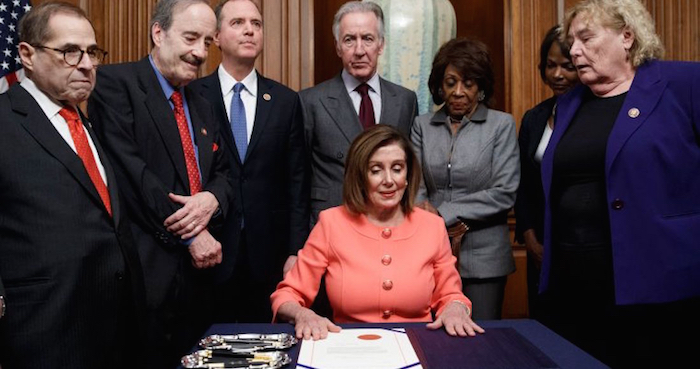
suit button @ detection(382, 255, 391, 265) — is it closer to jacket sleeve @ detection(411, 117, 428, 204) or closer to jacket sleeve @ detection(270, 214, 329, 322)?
jacket sleeve @ detection(270, 214, 329, 322)

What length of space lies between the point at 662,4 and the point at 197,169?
10.2ft

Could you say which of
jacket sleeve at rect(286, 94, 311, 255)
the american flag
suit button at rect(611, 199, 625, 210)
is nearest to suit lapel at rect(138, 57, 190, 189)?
jacket sleeve at rect(286, 94, 311, 255)

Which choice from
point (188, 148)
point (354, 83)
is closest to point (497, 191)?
point (354, 83)

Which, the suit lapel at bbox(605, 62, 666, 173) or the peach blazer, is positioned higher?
the suit lapel at bbox(605, 62, 666, 173)

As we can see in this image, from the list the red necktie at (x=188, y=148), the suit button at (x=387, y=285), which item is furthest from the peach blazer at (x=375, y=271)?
the red necktie at (x=188, y=148)

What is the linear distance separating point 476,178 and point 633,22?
0.87 meters

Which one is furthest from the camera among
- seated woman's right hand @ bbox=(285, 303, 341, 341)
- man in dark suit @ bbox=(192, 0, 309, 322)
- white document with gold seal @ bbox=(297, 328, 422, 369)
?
man in dark suit @ bbox=(192, 0, 309, 322)

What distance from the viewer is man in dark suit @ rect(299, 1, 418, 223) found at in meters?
2.82

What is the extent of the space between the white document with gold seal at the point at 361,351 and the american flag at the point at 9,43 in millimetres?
2150

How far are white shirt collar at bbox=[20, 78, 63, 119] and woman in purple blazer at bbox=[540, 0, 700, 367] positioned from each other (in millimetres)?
1573

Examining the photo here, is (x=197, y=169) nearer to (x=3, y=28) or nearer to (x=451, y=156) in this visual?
(x=451, y=156)

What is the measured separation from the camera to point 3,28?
305 cm

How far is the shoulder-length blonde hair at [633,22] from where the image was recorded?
6.97 feet

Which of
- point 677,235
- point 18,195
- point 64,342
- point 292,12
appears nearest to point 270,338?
point 64,342
